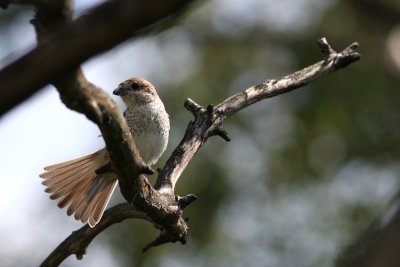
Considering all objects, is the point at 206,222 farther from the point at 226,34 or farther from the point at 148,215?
the point at 148,215

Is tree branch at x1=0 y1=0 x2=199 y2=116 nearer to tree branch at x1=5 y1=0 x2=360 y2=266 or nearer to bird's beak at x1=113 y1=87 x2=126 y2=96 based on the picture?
tree branch at x1=5 y1=0 x2=360 y2=266

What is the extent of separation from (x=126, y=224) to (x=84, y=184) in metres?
3.97

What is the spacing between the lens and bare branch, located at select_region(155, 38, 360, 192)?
4.22m

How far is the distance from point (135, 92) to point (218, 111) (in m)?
1.26

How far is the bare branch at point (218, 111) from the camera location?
4.22 meters

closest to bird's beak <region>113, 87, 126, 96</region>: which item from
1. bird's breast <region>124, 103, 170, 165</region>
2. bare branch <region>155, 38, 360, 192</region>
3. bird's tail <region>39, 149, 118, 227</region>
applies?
bird's breast <region>124, 103, 170, 165</region>

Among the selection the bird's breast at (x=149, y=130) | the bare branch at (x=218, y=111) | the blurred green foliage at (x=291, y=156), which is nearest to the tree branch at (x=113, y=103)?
the bare branch at (x=218, y=111)

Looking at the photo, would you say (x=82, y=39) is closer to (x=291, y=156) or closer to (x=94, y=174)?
(x=94, y=174)

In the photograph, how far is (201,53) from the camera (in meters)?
11.3

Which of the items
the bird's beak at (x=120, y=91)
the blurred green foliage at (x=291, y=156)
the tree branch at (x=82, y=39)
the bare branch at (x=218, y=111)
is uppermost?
the blurred green foliage at (x=291, y=156)

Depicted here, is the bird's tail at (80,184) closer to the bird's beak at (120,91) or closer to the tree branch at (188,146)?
the tree branch at (188,146)

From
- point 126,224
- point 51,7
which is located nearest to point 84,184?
point 51,7

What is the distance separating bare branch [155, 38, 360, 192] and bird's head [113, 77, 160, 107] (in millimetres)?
1018

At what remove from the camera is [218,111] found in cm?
446
